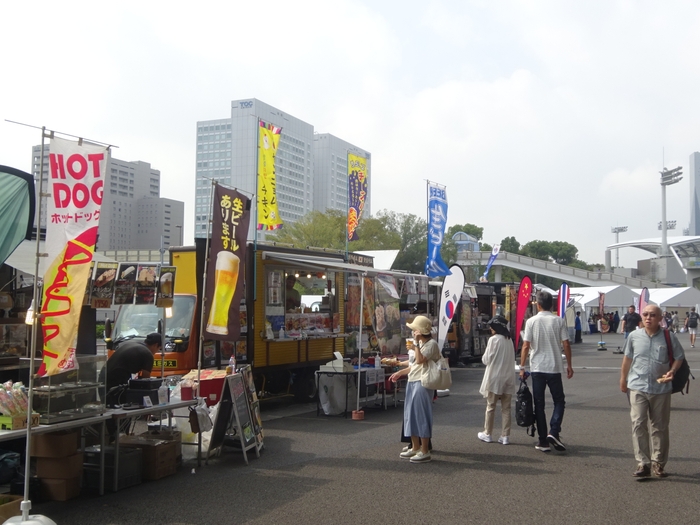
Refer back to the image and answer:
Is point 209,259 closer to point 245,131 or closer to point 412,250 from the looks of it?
point 412,250

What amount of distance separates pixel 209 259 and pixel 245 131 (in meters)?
78.1

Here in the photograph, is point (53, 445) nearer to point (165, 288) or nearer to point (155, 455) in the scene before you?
point (155, 455)

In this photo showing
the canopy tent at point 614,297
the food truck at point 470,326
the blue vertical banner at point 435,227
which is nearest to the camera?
the blue vertical banner at point 435,227

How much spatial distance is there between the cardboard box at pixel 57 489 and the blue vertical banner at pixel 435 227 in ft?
42.3

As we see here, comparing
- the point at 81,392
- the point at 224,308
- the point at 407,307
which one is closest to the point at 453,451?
the point at 224,308

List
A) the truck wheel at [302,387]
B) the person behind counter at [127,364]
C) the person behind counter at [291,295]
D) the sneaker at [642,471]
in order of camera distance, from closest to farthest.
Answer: the sneaker at [642,471] < the person behind counter at [127,364] < the person behind counter at [291,295] < the truck wheel at [302,387]

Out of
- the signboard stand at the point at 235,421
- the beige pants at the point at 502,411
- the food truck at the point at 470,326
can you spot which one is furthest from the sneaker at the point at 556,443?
the food truck at the point at 470,326

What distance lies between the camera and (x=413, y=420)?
7668mm

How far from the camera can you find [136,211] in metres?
50.4

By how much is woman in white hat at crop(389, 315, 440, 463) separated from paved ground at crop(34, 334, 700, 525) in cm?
22

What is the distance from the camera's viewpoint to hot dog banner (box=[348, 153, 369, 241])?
21844 millimetres

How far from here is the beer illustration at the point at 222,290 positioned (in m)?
8.33

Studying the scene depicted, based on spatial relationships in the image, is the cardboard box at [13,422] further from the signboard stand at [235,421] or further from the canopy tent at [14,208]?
the signboard stand at [235,421]

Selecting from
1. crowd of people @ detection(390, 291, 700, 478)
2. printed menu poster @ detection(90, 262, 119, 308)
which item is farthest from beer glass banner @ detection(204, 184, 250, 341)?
crowd of people @ detection(390, 291, 700, 478)
